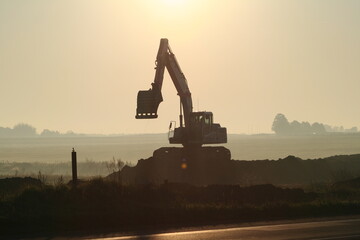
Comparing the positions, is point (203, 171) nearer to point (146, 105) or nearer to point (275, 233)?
point (146, 105)

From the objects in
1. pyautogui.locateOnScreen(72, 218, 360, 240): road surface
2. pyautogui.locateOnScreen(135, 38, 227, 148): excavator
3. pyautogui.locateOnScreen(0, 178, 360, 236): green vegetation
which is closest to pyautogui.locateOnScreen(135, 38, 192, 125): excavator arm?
pyautogui.locateOnScreen(135, 38, 227, 148): excavator

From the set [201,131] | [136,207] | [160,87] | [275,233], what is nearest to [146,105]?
[160,87]

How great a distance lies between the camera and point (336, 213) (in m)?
20.3

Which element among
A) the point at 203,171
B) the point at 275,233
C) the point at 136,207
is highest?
the point at 203,171

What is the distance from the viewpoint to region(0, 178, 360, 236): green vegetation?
16.9 metres

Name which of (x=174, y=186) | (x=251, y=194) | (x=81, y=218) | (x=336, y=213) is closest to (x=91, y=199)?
(x=81, y=218)

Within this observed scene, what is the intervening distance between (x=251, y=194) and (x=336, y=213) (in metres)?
3.74

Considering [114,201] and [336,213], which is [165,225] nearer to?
[114,201]

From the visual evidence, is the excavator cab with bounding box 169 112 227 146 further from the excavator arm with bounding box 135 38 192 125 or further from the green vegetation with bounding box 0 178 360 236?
the green vegetation with bounding box 0 178 360 236

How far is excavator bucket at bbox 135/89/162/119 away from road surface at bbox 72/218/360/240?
23.1m

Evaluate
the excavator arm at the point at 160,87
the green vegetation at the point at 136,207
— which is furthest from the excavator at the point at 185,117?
the green vegetation at the point at 136,207

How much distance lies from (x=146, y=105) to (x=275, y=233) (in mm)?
24748

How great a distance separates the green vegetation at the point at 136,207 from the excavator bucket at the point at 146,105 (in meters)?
16.5

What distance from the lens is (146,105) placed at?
39656mm
